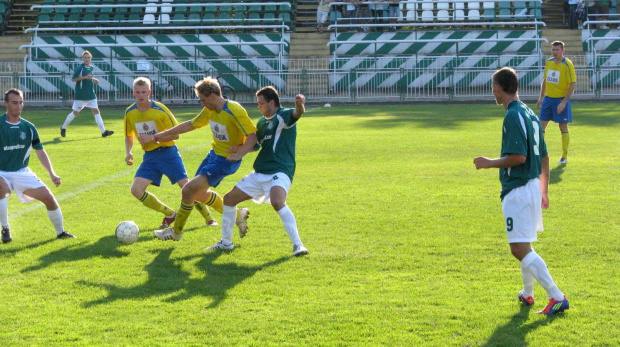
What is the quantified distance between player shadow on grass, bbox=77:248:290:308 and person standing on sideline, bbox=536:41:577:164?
7643 millimetres

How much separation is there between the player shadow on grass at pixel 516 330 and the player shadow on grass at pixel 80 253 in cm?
404

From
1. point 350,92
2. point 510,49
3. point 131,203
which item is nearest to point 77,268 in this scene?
point 131,203

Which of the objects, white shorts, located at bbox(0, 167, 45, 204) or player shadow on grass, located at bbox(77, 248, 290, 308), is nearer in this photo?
player shadow on grass, located at bbox(77, 248, 290, 308)

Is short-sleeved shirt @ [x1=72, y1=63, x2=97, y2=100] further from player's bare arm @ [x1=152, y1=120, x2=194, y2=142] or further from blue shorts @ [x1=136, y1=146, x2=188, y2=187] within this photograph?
player's bare arm @ [x1=152, y1=120, x2=194, y2=142]

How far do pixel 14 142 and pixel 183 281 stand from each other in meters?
2.94

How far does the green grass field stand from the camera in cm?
559

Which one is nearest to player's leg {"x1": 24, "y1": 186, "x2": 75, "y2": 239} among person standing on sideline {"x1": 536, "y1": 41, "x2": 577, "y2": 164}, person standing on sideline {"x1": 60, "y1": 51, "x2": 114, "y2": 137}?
person standing on sideline {"x1": 536, "y1": 41, "x2": 577, "y2": 164}

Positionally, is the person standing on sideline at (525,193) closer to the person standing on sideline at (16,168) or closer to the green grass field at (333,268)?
the green grass field at (333,268)

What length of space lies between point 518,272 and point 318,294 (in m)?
1.87

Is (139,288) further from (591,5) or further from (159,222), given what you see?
(591,5)

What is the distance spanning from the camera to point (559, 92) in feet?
45.1

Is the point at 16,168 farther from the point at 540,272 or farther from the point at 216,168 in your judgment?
the point at 540,272

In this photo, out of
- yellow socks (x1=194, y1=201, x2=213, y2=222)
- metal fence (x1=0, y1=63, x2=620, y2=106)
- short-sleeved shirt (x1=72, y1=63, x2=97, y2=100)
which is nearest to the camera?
yellow socks (x1=194, y1=201, x2=213, y2=222)

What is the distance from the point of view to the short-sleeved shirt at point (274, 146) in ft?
25.8
